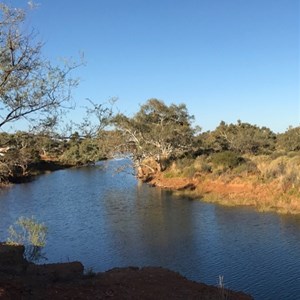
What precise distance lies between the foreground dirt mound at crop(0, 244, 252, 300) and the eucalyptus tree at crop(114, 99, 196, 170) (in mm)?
36858

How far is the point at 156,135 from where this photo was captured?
177 ft

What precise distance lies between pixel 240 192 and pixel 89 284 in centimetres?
2501

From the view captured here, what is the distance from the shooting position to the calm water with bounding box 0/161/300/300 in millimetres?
18172

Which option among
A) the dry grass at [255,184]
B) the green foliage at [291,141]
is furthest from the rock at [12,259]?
the green foliage at [291,141]

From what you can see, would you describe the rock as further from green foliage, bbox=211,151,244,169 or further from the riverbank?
green foliage, bbox=211,151,244,169

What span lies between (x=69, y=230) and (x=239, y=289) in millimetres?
13602

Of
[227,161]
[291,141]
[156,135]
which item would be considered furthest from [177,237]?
[291,141]

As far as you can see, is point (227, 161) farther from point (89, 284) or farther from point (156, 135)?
point (89, 284)

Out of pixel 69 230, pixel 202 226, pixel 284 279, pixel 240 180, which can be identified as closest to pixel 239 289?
pixel 284 279

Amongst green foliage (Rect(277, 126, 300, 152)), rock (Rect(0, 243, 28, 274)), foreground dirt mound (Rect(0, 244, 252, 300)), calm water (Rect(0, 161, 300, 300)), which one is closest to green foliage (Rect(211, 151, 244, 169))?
calm water (Rect(0, 161, 300, 300))

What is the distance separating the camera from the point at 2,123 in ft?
36.1

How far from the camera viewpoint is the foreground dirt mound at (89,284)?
11.2m

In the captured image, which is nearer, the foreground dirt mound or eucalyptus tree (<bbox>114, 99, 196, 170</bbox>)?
the foreground dirt mound

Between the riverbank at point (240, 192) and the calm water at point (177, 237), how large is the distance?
179cm
